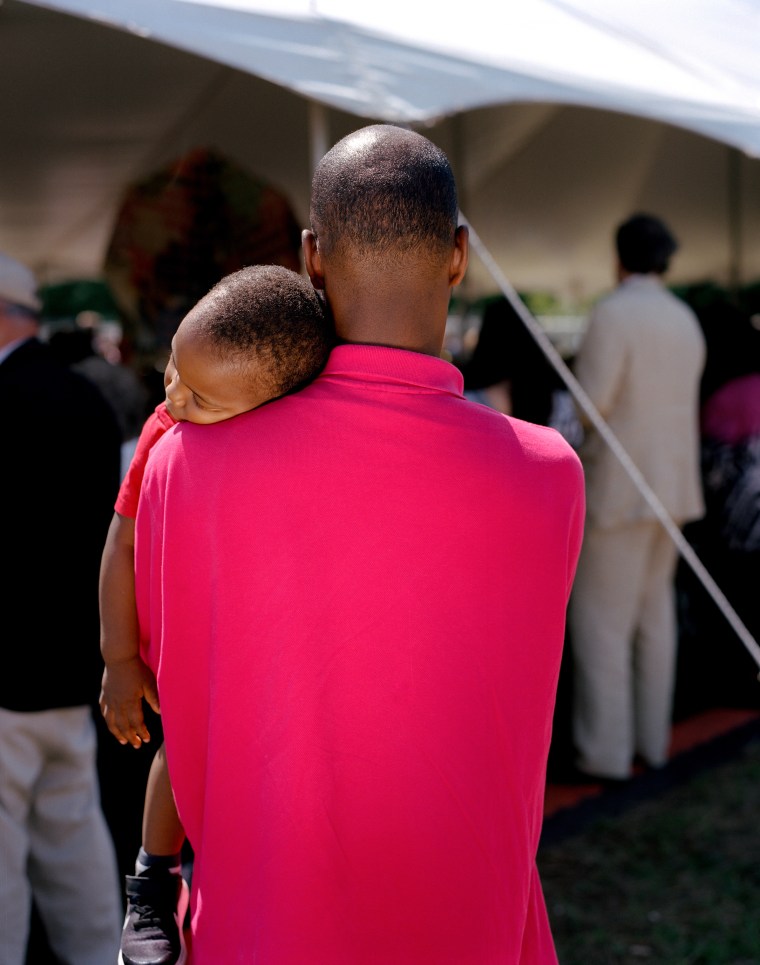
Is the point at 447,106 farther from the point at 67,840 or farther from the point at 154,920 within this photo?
the point at 67,840

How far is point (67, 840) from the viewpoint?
9.95 feet

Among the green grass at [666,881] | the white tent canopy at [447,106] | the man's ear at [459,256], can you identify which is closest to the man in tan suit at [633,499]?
the green grass at [666,881]

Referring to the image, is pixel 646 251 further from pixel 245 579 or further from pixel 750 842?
pixel 245 579

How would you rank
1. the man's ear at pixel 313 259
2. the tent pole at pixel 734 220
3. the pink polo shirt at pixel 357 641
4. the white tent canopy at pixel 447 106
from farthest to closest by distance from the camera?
the tent pole at pixel 734 220 < the white tent canopy at pixel 447 106 < the man's ear at pixel 313 259 < the pink polo shirt at pixel 357 641

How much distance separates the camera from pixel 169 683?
1.30 meters

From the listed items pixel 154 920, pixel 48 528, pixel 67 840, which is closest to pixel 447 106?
pixel 48 528

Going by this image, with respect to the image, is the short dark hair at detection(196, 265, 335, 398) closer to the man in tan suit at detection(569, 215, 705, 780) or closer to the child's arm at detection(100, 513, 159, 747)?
the child's arm at detection(100, 513, 159, 747)

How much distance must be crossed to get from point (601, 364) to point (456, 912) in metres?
3.17

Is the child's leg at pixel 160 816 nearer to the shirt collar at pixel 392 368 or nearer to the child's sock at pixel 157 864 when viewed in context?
the child's sock at pixel 157 864

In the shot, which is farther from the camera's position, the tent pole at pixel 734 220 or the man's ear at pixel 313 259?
the tent pole at pixel 734 220

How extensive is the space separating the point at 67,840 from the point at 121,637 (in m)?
1.75

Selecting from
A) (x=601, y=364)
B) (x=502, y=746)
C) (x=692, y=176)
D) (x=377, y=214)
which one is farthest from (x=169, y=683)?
(x=692, y=176)

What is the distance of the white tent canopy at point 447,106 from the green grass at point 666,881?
7.87ft

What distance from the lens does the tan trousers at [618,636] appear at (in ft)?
14.6
